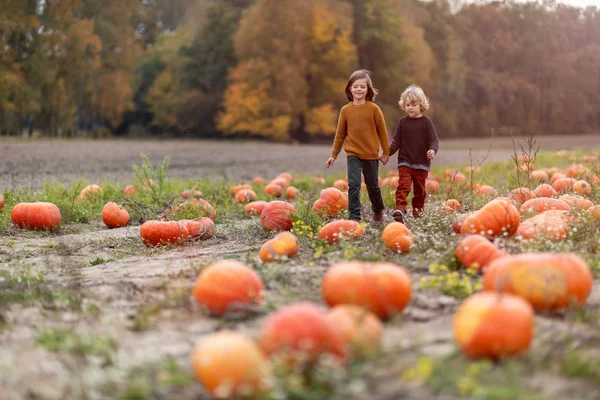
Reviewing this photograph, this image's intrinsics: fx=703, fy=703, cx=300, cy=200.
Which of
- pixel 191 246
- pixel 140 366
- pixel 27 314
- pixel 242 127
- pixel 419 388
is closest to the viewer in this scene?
pixel 419 388

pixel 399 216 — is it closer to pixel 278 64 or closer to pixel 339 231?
pixel 339 231

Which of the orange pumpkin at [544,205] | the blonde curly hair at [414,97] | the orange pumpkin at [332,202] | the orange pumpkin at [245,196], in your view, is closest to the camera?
the orange pumpkin at [544,205]

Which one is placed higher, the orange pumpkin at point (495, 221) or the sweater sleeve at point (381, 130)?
the sweater sleeve at point (381, 130)

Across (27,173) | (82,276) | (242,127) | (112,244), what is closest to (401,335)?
(82,276)

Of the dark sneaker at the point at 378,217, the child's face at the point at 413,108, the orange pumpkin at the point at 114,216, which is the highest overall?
the child's face at the point at 413,108

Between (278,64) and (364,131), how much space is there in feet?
101

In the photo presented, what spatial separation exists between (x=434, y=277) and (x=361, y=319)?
1407 millimetres

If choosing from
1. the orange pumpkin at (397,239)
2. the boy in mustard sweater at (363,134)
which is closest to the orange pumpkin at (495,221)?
the orange pumpkin at (397,239)

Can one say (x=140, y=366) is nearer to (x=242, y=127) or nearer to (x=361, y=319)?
(x=361, y=319)

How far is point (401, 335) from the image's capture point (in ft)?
10.5

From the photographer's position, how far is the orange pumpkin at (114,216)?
25.4ft

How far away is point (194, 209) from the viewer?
7516mm

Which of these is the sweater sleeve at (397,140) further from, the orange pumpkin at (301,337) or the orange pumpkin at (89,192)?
the orange pumpkin at (301,337)

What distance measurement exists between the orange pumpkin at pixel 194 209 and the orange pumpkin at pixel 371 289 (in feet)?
13.5
